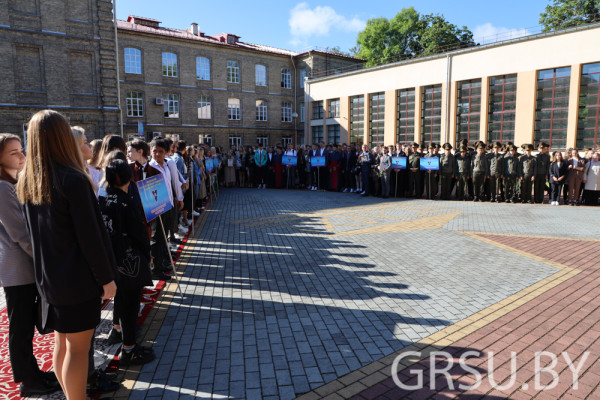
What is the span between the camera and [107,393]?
11.7 feet

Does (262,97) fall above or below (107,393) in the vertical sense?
above

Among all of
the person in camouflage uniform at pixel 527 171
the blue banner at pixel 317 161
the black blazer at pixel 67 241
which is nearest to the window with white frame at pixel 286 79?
the blue banner at pixel 317 161

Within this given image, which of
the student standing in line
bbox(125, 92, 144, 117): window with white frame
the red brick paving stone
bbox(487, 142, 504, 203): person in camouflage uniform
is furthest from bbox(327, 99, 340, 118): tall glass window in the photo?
the student standing in line

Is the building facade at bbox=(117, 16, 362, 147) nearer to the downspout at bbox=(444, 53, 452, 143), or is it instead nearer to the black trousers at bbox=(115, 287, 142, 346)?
the downspout at bbox=(444, 53, 452, 143)

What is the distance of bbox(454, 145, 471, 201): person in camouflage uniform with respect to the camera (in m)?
16.1

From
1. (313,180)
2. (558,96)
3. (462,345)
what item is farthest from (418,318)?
(558,96)

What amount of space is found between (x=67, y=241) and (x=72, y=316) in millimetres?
530

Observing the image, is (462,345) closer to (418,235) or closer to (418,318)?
(418,318)

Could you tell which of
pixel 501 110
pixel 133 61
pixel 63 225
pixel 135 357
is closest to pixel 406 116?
pixel 501 110

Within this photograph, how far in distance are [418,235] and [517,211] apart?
18.9ft

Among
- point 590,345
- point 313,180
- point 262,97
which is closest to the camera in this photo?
point 590,345

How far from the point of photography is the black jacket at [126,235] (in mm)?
3859

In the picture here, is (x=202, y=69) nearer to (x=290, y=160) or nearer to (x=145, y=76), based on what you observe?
(x=145, y=76)

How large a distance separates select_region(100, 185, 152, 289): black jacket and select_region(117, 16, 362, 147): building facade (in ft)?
113
